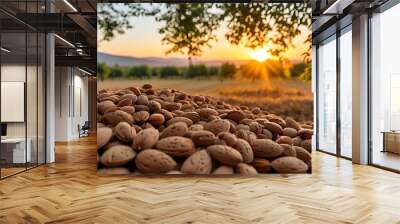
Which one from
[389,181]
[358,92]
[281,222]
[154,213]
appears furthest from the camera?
[358,92]

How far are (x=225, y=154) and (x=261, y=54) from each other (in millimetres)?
1548

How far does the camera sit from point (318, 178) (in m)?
5.92

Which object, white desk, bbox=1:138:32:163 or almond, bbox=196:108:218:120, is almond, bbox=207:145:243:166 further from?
white desk, bbox=1:138:32:163

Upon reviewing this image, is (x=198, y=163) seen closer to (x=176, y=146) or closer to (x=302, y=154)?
(x=176, y=146)

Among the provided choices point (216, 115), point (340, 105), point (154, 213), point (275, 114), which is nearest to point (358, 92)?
point (340, 105)

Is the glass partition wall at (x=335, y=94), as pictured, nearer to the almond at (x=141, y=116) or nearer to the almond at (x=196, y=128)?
the almond at (x=196, y=128)

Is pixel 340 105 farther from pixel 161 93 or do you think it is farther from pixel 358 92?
pixel 161 93

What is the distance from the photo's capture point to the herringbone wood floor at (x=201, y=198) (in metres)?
3.76

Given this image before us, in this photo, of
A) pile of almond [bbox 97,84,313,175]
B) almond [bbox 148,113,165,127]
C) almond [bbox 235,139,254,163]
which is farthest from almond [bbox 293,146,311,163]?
almond [bbox 148,113,165,127]

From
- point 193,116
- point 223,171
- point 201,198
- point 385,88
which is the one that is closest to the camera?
point 201,198

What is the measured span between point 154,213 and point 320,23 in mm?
5879

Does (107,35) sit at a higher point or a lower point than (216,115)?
higher

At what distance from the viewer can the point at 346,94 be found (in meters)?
8.53

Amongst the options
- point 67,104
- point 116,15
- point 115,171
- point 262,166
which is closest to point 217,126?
point 262,166
